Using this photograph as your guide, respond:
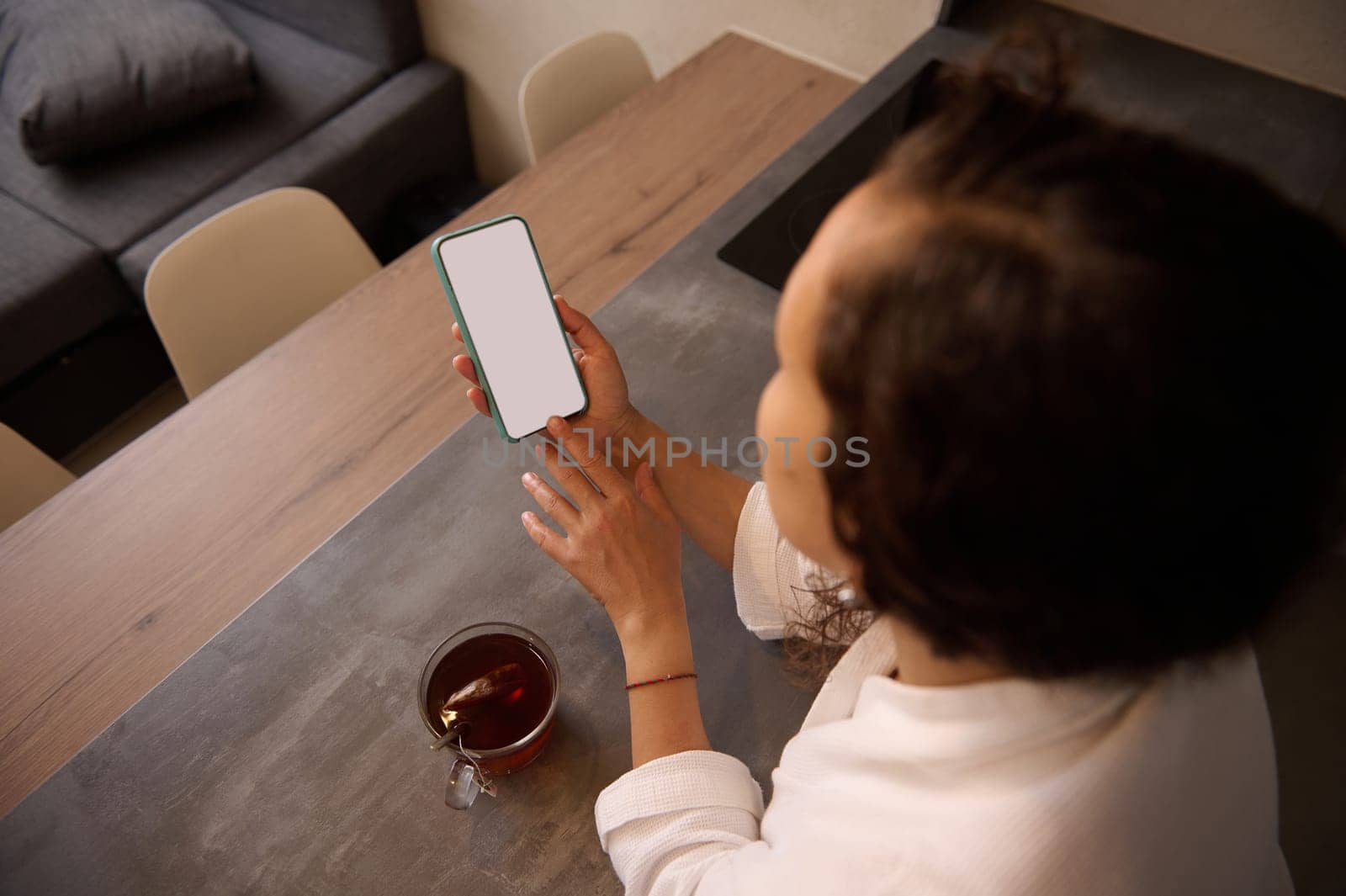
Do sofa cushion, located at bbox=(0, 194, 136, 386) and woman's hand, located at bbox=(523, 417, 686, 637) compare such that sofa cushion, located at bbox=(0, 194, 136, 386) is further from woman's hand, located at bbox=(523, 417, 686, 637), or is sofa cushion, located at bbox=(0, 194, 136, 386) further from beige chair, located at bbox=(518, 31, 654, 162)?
woman's hand, located at bbox=(523, 417, 686, 637)

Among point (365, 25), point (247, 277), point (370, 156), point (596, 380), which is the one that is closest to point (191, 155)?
point (370, 156)

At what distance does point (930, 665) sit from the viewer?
49 cm

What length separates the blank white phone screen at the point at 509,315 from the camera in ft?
2.34

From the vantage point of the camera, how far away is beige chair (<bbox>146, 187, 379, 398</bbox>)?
1.10 m

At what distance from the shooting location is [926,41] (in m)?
1.32

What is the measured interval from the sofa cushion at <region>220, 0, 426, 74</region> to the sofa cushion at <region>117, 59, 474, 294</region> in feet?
0.17

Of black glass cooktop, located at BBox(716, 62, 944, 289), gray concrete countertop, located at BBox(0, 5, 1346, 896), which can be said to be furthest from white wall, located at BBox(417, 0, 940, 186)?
gray concrete countertop, located at BBox(0, 5, 1346, 896)

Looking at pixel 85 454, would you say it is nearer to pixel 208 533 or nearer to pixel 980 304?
pixel 208 533

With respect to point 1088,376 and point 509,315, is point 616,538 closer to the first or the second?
point 509,315

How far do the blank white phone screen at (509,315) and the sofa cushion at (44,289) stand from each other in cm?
143

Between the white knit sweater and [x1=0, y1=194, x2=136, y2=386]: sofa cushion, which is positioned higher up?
the white knit sweater

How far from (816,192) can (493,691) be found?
0.78 meters

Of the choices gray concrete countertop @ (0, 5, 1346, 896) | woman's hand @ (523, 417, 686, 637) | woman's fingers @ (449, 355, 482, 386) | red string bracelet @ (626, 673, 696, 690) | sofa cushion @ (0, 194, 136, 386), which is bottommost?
sofa cushion @ (0, 194, 136, 386)

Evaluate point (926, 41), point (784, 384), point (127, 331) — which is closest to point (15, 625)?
point (784, 384)
